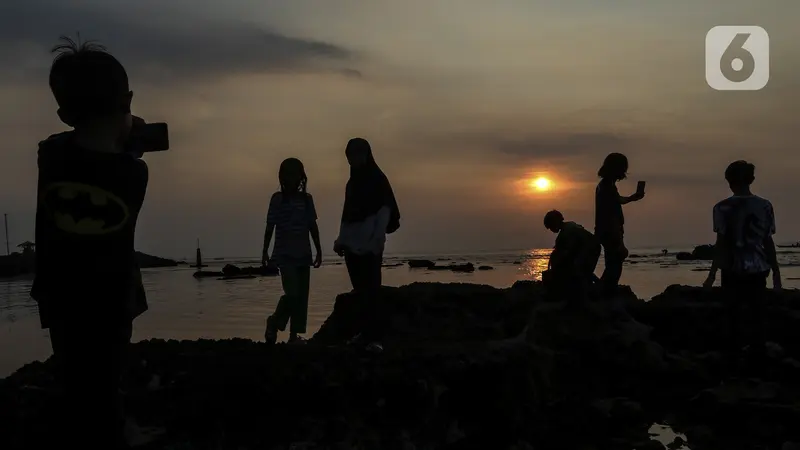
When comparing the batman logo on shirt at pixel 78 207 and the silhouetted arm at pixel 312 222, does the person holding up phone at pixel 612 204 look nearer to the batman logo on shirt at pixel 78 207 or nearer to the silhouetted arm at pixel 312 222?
the silhouetted arm at pixel 312 222

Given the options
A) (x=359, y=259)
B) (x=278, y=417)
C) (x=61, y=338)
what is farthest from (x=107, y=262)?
(x=359, y=259)

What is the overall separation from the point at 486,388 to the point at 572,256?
4.05 m

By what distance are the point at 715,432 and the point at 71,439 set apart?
18.0 feet

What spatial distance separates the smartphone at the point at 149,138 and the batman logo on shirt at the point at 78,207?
1.43ft

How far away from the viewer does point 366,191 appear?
6527 mm

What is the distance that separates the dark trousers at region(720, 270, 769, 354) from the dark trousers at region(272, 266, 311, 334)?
169 inches

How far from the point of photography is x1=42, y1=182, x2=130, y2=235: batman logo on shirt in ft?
9.22

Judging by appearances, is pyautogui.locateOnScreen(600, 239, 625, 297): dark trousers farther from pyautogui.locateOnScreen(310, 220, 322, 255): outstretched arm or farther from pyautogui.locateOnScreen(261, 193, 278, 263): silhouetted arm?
pyautogui.locateOnScreen(261, 193, 278, 263): silhouetted arm

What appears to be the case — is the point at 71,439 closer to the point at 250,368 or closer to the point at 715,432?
the point at 250,368

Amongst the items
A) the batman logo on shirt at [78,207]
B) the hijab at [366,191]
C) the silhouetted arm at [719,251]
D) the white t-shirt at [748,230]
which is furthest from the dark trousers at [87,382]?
the white t-shirt at [748,230]

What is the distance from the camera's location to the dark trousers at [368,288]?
21.3ft

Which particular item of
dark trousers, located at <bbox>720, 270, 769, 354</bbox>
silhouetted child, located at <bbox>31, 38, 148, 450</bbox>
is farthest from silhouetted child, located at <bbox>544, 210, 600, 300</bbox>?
silhouetted child, located at <bbox>31, 38, 148, 450</bbox>

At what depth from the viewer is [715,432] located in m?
6.07

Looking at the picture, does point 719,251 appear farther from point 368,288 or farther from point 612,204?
point 368,288
